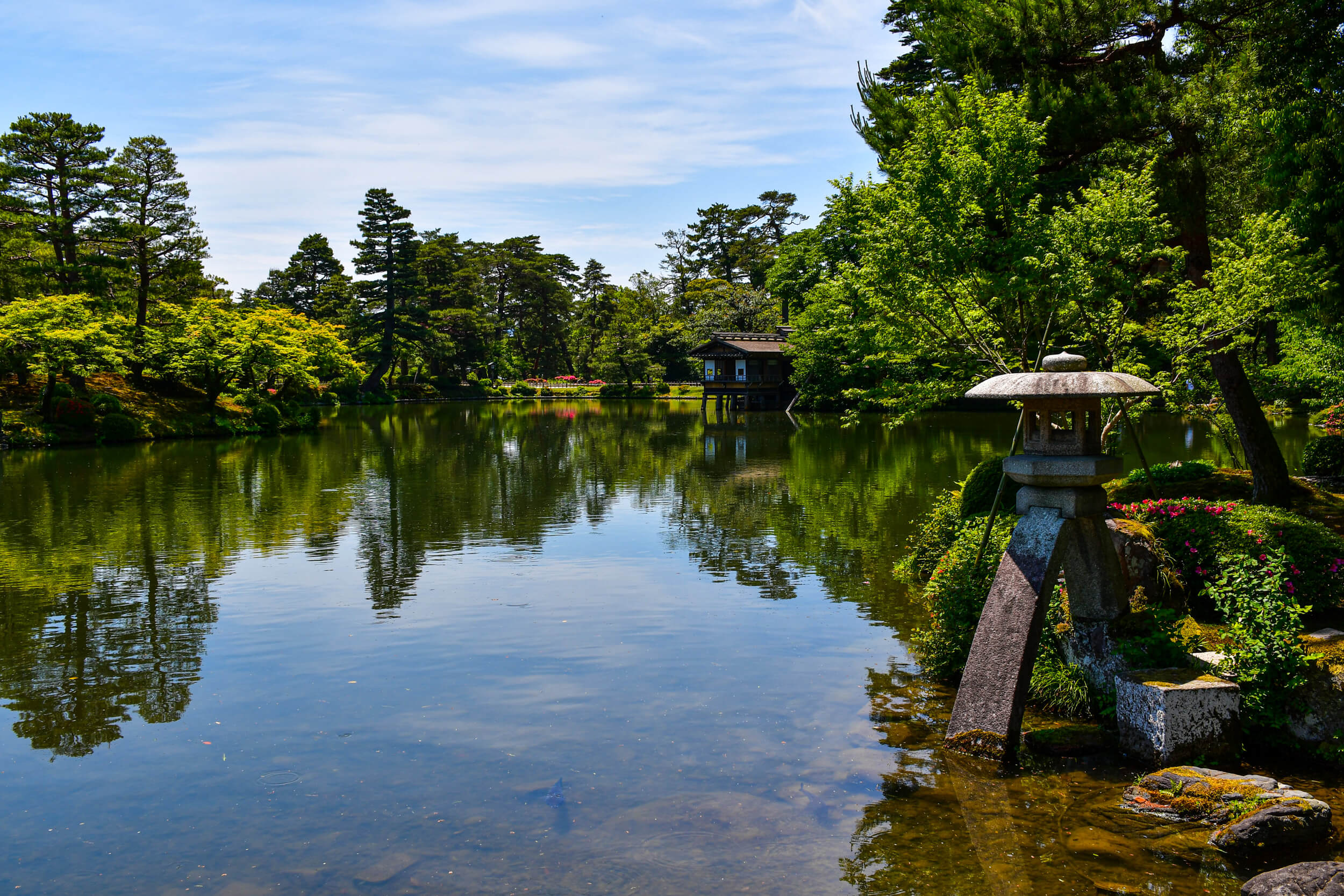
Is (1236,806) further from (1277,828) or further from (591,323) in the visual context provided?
(591,323)

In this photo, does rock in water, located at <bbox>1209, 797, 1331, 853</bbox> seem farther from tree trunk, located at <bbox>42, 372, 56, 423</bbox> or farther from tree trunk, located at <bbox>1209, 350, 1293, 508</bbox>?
tree trunk, located at <bbox>42, 372, 56, 423</bbox>

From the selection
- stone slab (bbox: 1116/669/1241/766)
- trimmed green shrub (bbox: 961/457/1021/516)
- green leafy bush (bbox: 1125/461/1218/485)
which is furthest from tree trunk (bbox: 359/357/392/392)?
stone slab (bbox: 1116/669/1241/766)

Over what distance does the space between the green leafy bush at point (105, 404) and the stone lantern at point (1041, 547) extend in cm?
3658

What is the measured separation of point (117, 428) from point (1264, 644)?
123ft

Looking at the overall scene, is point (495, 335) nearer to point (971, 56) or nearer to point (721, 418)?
point (721, 418)

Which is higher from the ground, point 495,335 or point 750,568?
point 495,335

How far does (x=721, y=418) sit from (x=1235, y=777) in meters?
41.7

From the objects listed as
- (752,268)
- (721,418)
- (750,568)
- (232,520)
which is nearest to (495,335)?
(752,268)

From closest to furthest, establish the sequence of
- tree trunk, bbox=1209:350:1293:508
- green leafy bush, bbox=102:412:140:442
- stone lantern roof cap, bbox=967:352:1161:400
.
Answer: stone lantern roof cap, bbox=967:352:1161:400 → tree trunk, bbox=1209:350:1293:508 → green leafy bush, bbox=102:412:140:442

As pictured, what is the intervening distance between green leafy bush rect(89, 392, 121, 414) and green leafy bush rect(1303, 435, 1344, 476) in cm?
3890

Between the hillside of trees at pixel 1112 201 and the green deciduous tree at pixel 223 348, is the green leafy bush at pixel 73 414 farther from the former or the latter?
the hillside of trees at pixel 1112 201

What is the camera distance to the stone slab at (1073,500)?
7.25 metres

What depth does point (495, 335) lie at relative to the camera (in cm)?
7738

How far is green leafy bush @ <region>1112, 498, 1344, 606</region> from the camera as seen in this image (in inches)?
318
